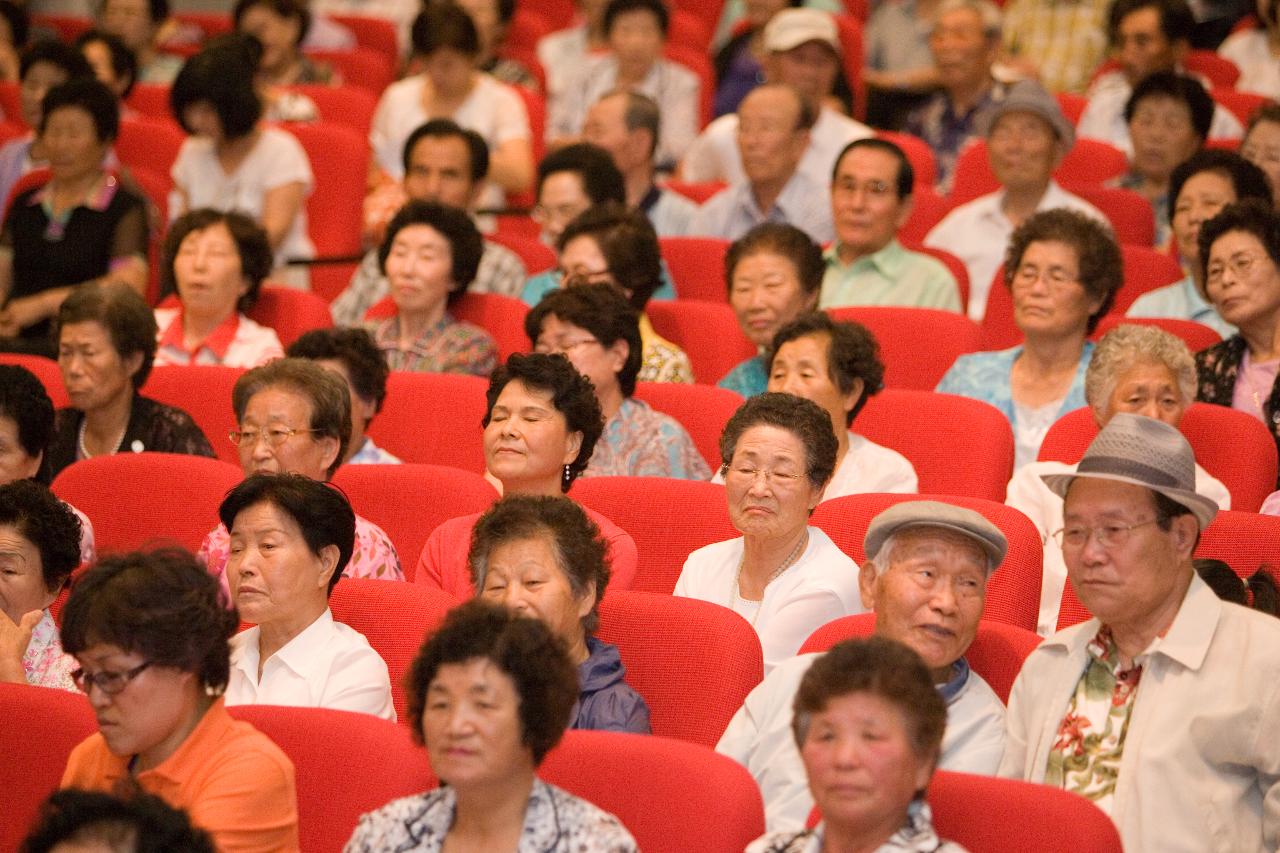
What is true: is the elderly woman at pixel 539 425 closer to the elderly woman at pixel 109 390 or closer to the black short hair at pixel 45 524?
the black short hair at pixel 45 524

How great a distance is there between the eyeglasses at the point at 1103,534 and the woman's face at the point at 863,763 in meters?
0.67

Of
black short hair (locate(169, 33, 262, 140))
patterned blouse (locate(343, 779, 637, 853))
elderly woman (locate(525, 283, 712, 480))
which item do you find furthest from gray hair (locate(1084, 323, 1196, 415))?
black short hair (locate(169, 33, 262, 140))

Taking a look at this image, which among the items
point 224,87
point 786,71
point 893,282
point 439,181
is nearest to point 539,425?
point 893,282

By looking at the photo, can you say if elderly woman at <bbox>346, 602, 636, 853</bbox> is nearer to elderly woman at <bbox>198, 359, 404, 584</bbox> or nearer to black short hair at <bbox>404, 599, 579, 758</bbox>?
black short hair at <bbox>404, 599, 579, 758</bbox>

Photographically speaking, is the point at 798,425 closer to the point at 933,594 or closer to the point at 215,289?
the point at 933,594

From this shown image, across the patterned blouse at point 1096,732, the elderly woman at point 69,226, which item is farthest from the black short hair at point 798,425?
the elderly woman at point 69,226

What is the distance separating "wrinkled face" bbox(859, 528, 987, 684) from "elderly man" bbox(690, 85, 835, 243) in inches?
120

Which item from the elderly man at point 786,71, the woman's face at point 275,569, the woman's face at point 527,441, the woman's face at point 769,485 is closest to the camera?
the woman's face at point 275,569

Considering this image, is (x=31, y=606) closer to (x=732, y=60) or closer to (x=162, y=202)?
(x=162, y=202)

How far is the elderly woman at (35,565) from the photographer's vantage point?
10.4 feet

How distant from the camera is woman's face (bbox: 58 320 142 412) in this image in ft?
13.5

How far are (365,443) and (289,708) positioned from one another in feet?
5.18

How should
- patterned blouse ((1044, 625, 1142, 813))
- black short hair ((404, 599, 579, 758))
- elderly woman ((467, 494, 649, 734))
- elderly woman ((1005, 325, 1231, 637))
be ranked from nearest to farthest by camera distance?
black short hair ((404, 599, 579, 758)) → patterned blouse ((1044, 625, 1142, 813)) → elderly woman ((467, 494, 649, 734)) → elderly woman ((1005, 325, 1231, 637))

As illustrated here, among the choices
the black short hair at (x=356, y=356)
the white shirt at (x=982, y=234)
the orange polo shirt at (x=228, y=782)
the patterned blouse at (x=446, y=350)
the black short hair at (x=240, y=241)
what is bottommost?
the orange polo shirt at (x=228, y=782)
